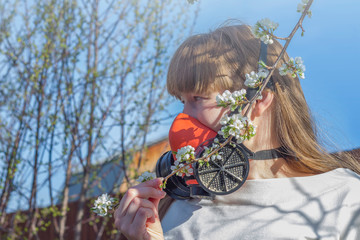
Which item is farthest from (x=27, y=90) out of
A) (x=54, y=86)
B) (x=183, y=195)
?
(x=183, y=195)

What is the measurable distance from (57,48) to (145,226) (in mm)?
3637

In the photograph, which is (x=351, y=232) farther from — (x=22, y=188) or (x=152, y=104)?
(x=22, y=188)

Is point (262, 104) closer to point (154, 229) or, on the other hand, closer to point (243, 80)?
point (243, 80)

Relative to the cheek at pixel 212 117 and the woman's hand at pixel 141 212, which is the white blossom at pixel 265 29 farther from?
the woman's hand at pixel 141 212

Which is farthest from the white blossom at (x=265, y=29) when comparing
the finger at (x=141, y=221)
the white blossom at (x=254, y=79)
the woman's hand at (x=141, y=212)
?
the finger at (x=141, y=221)

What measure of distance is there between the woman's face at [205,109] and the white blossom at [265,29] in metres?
0.34

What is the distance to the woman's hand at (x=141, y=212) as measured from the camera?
1.43 m

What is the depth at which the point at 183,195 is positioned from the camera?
160 centimetres

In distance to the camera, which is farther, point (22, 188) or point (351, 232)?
point (22, 188)

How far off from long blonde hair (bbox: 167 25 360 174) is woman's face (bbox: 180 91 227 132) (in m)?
0.03

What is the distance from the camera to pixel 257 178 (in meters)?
1.56

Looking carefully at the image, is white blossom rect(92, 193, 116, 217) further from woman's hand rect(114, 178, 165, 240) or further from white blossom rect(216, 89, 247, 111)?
white blossom rect(216, 89, 247, 111)

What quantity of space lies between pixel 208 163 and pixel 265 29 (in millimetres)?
512

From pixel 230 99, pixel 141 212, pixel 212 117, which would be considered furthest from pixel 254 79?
pixel 141 212
